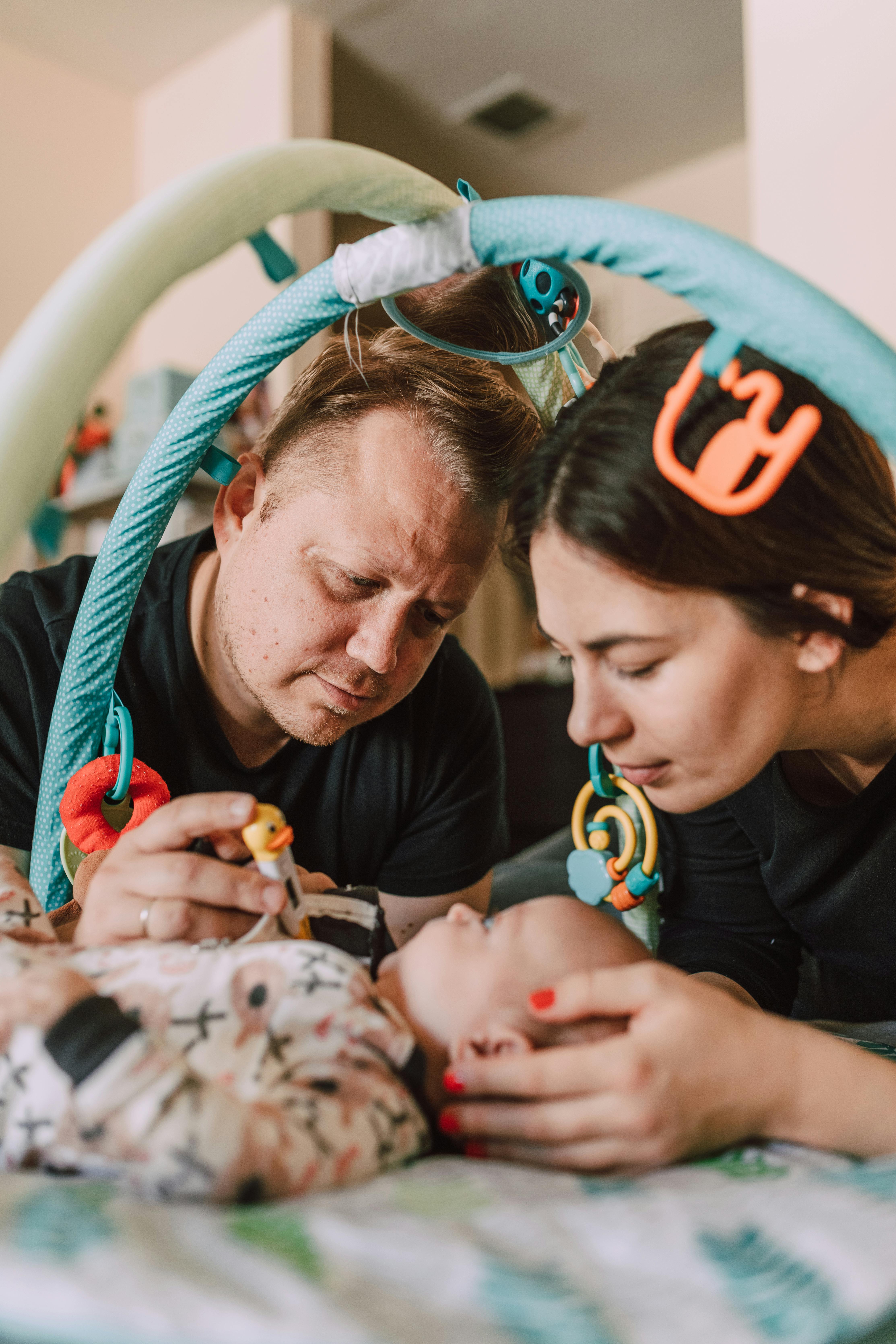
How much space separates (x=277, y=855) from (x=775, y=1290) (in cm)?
38

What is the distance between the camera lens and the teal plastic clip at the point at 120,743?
0.86 meters

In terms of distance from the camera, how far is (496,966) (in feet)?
2.43

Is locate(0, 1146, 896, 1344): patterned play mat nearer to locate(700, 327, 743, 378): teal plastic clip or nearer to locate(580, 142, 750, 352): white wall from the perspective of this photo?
locate(700, 327, 743, 378): teal plastic clip

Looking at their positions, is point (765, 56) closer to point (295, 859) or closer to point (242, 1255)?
point (295, 859)

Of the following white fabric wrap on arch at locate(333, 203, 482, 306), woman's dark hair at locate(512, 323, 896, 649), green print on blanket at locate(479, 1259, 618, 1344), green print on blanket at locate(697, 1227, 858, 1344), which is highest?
white fabric wrap on arch at locate(333, 203, 482, 306)

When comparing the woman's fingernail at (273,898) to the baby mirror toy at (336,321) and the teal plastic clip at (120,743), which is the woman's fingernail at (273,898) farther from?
the teal plastic clip at (120,743)

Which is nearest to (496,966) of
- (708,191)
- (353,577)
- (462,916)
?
(462,916)

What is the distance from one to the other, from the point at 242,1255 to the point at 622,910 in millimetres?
603

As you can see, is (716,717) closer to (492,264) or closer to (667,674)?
Answer: (667,674)

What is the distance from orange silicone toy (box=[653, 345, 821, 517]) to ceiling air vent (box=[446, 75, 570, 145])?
9.32ft

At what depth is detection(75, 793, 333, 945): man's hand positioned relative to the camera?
0.67 meters

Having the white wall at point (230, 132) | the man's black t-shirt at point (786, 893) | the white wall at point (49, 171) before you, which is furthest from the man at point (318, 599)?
the white wall at point (49, 171)

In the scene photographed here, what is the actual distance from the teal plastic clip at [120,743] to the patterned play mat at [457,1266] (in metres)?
0.37

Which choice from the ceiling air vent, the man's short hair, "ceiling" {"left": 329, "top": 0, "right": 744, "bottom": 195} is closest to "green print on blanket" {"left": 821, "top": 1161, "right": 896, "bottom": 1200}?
the man's short hair
